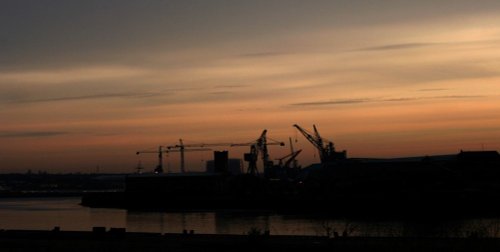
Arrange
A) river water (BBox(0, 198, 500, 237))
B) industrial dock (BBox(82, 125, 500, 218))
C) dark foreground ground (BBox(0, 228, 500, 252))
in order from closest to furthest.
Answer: dark foreground ground (BBox(0, 228, 500, 252)) < river water (BBox(0, 198, 500, 237)) < industrial dock (BBox(82, 125, 500, 218))

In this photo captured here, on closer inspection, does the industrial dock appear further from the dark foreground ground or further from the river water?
the dark foreground ground

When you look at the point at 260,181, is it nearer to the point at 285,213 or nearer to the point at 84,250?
the point at 285,213

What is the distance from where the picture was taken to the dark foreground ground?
19844 mm

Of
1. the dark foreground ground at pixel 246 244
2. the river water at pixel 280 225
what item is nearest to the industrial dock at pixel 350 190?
the river water at pixel 280 225

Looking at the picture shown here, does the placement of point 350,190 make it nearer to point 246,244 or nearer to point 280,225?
point 280,225

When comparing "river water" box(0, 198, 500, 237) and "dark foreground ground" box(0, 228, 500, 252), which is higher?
"dark foreground ground" box(0, 228, 500, 252)

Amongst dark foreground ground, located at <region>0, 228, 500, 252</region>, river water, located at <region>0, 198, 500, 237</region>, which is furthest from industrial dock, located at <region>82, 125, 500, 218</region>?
dark foreground ground, located at <region>0, 228, 500, 252</region>

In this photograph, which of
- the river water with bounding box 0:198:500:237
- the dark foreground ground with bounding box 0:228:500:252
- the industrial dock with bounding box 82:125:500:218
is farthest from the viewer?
the industrial dock with bounding box 82:125:500:218

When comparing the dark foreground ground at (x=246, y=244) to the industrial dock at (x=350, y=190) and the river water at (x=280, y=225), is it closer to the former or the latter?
the river water at (x=280, y=225)

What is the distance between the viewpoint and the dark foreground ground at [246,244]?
1984cm

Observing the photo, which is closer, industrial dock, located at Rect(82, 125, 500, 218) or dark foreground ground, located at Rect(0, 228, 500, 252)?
dark foreground ground, located at Rect(0, 228, 500, 252)

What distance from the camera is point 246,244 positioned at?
21.4 meters

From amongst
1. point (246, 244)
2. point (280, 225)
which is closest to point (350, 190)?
point (280, 225)

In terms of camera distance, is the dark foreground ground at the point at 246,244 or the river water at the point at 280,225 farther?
the river water at the point at 280,225
